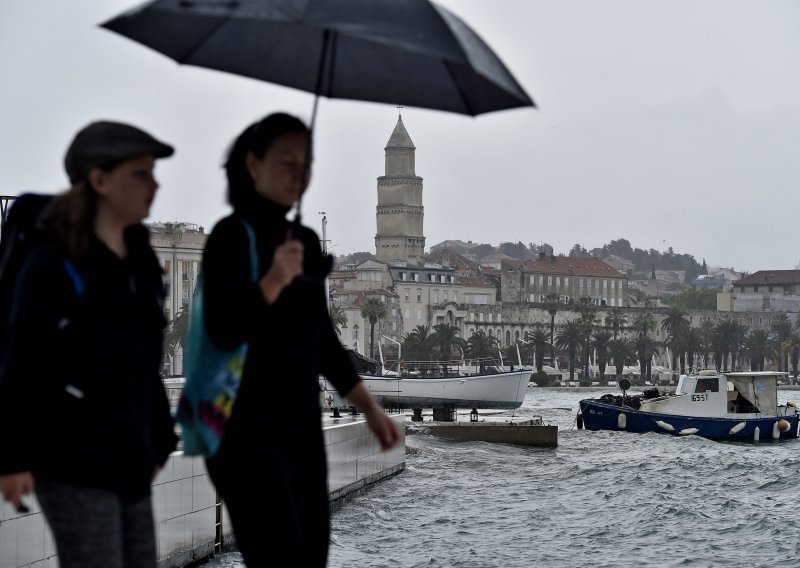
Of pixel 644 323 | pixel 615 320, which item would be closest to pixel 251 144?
pixel 615 320

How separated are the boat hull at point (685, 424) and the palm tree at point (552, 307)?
341 ft

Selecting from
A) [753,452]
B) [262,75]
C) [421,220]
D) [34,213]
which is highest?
[421,220]

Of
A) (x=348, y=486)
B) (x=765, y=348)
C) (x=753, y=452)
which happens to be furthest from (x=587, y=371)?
(x=348, y=486)

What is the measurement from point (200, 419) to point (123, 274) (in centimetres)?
47

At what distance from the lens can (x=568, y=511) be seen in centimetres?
2562

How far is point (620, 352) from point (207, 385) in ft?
520

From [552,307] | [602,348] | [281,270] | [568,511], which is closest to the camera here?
[281,270]

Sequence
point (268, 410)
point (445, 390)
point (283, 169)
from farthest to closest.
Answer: point (445, 390) < point (283, 169) < point (268, 410)

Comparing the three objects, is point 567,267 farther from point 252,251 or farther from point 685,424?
point 252,251

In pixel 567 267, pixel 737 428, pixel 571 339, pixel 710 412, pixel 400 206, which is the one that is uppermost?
pixel 400 206

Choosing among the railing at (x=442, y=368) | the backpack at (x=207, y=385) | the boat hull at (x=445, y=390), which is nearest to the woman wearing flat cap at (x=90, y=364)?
the backpack at (x=207, y=385)

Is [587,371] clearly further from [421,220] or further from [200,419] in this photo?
[200,419]

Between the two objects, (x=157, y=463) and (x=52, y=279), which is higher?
(x=52, y=279)

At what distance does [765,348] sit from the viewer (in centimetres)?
17812
